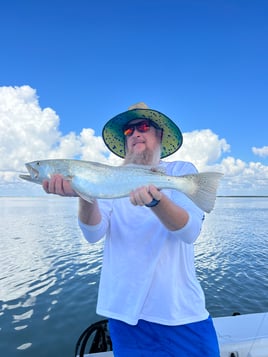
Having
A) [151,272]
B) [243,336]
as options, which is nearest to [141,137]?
[151,272]

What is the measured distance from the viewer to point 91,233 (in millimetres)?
2787

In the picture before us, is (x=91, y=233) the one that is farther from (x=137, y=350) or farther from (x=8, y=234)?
(x=8, y=234)

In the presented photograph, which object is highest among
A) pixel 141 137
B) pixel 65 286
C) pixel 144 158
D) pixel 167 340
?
pixel 141 137

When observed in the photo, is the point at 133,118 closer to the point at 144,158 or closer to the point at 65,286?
the point at 144,158

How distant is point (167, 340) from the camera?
2418 mm

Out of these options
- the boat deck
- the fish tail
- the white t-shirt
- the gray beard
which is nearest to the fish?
the fish tail

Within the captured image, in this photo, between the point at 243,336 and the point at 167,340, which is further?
the point at 243,336

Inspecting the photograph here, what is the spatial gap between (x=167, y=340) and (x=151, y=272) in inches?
23.5

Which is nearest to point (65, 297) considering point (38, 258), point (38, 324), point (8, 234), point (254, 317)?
point (38, 324)

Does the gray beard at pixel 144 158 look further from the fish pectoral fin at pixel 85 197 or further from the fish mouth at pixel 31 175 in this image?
the fish mouth at pixel 31 175

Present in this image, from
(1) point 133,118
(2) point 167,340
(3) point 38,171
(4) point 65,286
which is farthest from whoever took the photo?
(4) point 65,286

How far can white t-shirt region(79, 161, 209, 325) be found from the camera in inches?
95.2

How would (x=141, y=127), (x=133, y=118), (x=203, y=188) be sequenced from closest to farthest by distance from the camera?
(x=203, y=188) → (x=141, y=127) → (x=133, y=118)

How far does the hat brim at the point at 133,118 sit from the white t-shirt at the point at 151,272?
960 mm
